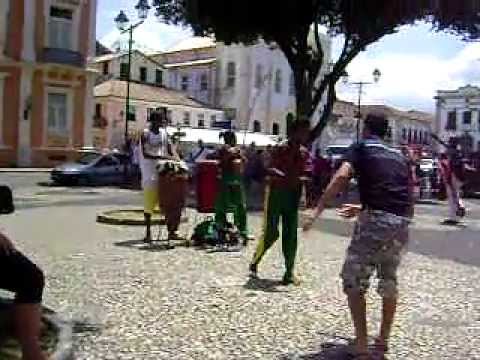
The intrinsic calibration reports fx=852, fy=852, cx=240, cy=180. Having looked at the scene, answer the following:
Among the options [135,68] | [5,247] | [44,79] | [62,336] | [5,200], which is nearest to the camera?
[5,247]

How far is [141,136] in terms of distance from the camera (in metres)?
11.1

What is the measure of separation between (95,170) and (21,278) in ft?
83.8

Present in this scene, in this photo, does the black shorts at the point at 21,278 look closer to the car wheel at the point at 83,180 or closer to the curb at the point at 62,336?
the curb at the point at 62,336

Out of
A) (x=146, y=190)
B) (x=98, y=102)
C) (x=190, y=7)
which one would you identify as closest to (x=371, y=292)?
(x=146, y=190)

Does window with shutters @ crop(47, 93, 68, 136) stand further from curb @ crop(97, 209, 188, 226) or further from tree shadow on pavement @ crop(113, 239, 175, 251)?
tree shadow on pavement @ crop(113, 239, 175, 251)

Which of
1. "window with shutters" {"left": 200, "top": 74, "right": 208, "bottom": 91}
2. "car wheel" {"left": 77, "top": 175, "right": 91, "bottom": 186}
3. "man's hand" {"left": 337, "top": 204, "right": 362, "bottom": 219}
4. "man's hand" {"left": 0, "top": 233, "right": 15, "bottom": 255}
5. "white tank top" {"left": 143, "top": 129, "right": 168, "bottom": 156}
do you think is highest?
"window with shutters" {"left": 200, "top": 74, "right": 208, "bottom": 91}

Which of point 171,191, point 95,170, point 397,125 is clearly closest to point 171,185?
point 171,191

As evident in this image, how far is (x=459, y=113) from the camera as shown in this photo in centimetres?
10144

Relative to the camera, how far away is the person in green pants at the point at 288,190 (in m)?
8.50

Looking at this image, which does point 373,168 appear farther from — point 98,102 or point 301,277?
point 98,102

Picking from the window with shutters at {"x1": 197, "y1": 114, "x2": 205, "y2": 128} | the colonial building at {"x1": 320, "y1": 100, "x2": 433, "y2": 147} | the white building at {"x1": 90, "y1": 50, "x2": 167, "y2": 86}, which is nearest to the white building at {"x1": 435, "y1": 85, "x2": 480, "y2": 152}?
the colonial building at {"x1": 320, "y1": 100, "x2": 433, "y2": 147}

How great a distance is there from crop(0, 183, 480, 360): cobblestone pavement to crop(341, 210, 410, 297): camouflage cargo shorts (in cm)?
53

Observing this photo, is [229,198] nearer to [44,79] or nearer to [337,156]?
[337,156]

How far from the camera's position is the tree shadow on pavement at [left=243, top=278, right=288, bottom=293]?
820cm
